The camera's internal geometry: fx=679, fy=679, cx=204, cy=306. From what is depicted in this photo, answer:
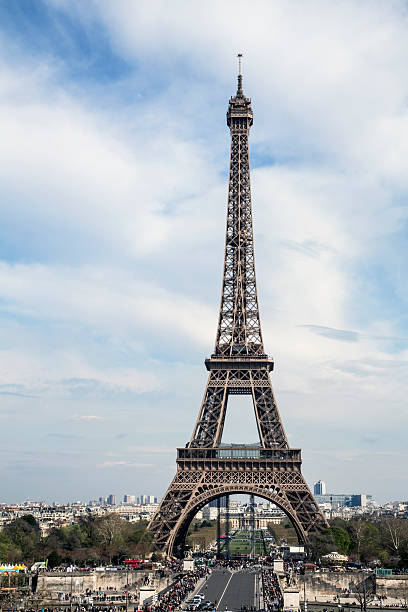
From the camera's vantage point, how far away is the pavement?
6275cm

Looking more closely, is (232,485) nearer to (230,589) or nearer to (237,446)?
(237,446)

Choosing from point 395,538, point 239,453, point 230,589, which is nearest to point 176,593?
point 230,589

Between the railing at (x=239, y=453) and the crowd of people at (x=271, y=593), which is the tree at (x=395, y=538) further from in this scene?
the crowd of people at (x=271, y=593)

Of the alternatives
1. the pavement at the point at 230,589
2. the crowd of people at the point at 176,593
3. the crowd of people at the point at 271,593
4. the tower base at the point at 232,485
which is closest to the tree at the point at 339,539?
the tower base at the point at 232,485

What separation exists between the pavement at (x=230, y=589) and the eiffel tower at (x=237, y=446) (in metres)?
8.10

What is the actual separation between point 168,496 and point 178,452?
20.4 ft

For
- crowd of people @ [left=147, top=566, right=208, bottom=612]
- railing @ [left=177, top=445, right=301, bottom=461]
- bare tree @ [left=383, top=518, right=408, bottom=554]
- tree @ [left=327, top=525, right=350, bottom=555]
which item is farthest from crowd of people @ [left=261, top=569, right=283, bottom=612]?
bare tree @ [left=383, top=518, right=408, bottom=554]

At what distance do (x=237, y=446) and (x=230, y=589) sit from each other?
939 inches

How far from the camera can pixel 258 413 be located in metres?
93.9

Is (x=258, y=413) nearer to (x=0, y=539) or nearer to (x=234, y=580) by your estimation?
(x=234, y=580)

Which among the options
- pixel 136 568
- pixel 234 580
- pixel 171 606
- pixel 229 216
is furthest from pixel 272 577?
pixel 229 216

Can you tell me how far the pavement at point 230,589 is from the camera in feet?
206

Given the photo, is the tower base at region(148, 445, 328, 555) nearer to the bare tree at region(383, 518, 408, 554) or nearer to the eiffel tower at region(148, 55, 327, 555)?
the eiffel tower at region(148, 55, 327, 555)

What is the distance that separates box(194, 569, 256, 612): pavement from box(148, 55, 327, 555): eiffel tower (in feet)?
26.6
